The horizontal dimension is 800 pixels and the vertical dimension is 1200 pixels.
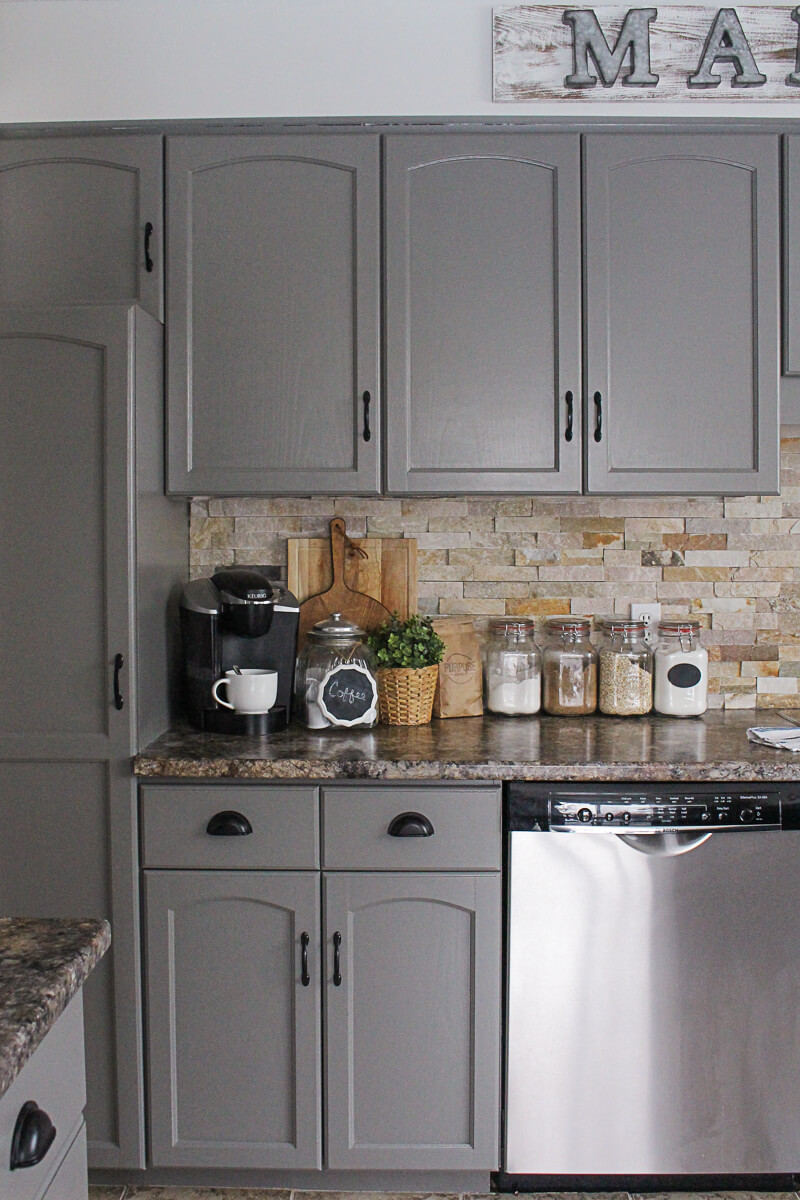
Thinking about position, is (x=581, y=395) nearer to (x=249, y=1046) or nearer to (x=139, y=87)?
(x=139, y=87)

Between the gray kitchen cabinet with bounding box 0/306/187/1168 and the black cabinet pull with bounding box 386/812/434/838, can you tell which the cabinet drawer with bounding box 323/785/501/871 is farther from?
the gray kitchen cabinet with bounding box 0/306/187/1168

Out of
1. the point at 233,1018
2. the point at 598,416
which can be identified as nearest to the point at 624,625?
the point at 598,416

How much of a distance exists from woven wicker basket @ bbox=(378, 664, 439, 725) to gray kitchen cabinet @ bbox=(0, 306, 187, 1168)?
2.02ft

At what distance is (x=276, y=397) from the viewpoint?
2172mm

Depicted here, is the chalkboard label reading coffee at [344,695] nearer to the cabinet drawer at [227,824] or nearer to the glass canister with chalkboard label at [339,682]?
the glass canister with chalkboard label at [339,682]

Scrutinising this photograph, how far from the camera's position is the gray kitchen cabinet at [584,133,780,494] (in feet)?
7.07

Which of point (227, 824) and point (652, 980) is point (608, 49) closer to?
point (227, 824)

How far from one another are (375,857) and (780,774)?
2.82 feet

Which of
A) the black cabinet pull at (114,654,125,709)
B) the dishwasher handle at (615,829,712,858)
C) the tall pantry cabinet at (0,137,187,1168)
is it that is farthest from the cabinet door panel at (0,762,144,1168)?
the dishwasher handle at (615,829,712,858)

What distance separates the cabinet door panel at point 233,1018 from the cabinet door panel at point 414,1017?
0.20 ft

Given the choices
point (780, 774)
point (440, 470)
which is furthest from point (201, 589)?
point (780, 774)

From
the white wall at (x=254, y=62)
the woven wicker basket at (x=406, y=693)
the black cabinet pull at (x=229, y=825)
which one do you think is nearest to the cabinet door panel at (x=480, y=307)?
the white wall at (x=254, y=62)

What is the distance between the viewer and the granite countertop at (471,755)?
73.2 inches

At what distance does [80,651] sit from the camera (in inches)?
75.9
